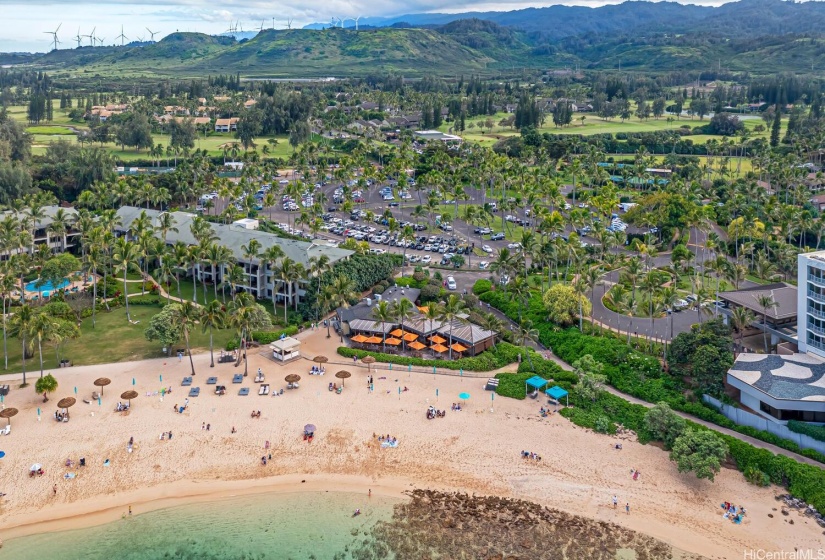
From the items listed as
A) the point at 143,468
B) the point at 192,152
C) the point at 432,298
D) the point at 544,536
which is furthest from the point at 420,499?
the point at 192,152

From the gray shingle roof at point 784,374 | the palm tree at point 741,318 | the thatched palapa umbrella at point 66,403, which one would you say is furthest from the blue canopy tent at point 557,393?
the thatched palapa umbrella at point 66,403

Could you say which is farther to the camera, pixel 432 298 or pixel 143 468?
pixel 432 298

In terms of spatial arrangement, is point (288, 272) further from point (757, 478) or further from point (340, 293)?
point (757, 478)

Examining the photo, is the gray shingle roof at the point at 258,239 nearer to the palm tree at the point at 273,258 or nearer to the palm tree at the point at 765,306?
the palm tree at the point at 273,258

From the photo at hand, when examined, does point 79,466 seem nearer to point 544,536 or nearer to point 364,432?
point 364,432

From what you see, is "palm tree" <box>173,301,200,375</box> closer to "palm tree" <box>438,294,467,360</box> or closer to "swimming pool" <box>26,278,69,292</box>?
"palm tree" <box>438,294,467,360</box>

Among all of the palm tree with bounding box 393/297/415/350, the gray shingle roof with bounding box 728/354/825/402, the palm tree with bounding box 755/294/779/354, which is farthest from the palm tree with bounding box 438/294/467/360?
the palm tree with bounding box 755/294/779/354
